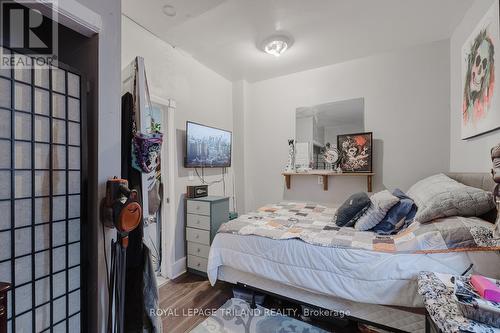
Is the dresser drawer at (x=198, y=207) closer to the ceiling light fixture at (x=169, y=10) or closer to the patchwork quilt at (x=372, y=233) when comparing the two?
the patchwork quilt at (x=372, y=233)

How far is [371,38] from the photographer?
2469 mm

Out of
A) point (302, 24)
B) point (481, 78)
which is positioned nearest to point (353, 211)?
point (481, 78)

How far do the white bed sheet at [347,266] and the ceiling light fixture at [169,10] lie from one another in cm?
213

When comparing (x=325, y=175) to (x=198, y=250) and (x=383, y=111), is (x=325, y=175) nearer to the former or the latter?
(x=383, y=111)

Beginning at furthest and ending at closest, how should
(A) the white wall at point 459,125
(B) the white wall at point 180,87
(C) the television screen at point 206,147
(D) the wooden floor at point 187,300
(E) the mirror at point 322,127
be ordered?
(E) the mirror at point 322,127, (C) the television screen at point 206,147, (B) the white wall at point 180,87, (D) the wooden floor at point 187,300, (A) the white wall at point 459,125

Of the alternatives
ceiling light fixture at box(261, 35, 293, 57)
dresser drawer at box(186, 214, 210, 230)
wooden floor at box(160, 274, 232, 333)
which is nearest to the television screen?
dresser drawer at box(186, 214, 210, 230)

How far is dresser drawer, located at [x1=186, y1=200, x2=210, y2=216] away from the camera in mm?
2547

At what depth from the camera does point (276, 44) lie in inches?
98.0

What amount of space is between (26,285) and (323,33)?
9.56ft

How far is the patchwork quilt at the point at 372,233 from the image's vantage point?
128 centimetres

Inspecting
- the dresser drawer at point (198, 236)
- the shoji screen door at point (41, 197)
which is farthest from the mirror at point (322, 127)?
the shoji screen door at point (41, 197)

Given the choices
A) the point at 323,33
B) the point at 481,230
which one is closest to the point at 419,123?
the point at 323,33

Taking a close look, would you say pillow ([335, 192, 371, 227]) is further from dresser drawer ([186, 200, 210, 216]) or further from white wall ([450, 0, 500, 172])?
dresser drawer ([186, 200, 210, 216])

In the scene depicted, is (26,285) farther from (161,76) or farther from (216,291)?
(161,76)
